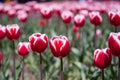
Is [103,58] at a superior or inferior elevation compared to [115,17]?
inferior

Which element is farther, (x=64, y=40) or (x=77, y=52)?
(x=77, y=52)

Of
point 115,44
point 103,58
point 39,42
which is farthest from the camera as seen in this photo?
point 39,42

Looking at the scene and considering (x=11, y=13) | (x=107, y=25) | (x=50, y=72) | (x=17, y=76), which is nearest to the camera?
(x=17, y=76)

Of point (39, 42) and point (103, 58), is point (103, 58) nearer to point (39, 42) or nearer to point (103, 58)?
point (103, 58)

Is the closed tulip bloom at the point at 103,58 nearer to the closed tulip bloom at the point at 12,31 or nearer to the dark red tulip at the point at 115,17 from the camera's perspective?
the dark red tulip at the point at 115,17

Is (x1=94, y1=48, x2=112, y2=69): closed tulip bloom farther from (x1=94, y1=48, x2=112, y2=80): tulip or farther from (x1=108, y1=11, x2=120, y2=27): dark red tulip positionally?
(x1=108, y1=11, x2=120, y2=27): dark red tulip

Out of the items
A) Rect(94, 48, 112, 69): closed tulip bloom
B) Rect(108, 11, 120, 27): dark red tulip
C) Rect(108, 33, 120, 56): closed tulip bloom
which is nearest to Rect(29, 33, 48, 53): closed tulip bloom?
Rect(94, 48, 112, 69): closed tulip bloom

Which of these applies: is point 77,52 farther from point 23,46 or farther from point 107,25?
point 107,25

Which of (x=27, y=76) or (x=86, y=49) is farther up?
(x=86, y=49)

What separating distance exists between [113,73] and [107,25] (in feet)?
15.5

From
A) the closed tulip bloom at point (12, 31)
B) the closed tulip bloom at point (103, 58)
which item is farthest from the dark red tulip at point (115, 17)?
the closed tulip bloom at point (12, 31)

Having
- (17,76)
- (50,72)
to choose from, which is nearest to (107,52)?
(17,76)

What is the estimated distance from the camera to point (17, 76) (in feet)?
10.6

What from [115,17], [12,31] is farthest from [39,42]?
[115,17]
